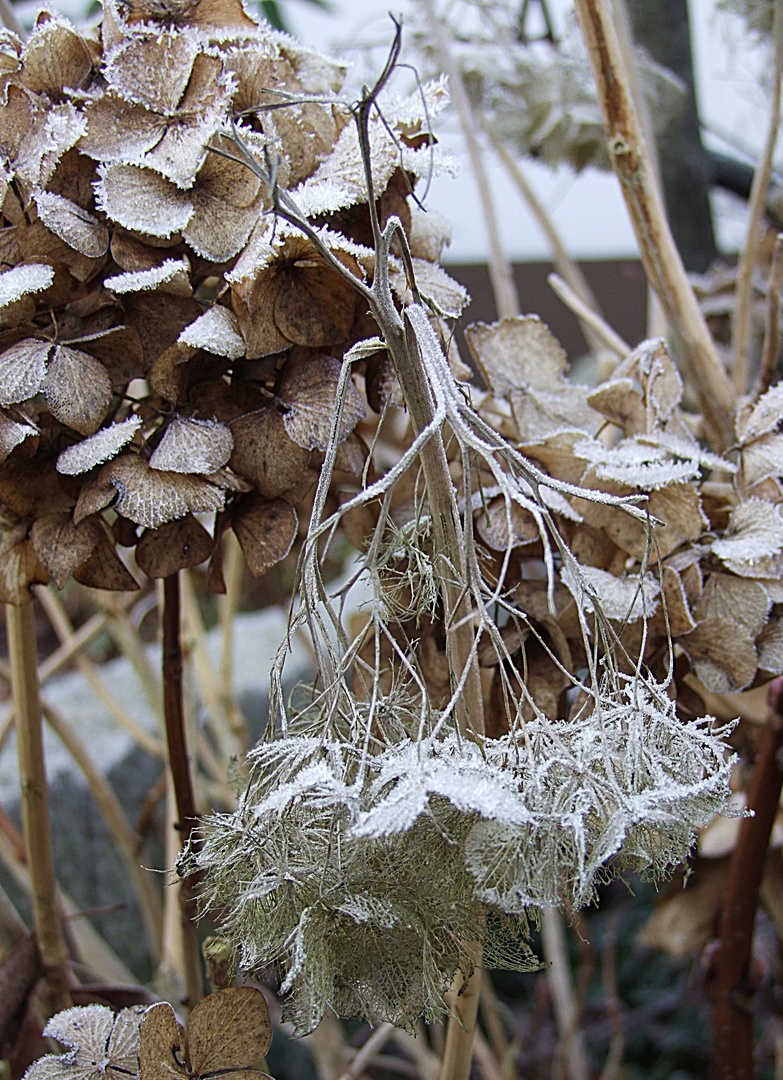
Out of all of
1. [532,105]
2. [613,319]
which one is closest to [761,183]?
[532,105]

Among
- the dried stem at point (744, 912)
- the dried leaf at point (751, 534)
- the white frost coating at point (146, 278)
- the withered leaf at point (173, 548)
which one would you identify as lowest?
the dried stem at point (744, 912)

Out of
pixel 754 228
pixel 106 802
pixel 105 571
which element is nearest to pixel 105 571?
pixel 105 571

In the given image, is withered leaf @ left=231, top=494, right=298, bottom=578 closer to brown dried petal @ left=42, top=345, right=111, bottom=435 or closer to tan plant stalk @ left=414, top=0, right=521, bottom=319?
brown dried petal @ left=42, top=345, right=111, bottom=435

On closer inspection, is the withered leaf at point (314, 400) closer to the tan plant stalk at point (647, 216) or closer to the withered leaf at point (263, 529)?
the withered leaf at point (263, 529)

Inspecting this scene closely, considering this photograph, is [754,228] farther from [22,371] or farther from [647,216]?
[22,371]

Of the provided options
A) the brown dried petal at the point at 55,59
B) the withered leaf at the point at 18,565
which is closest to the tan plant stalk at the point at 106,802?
the withered leaf at the point at 18,565

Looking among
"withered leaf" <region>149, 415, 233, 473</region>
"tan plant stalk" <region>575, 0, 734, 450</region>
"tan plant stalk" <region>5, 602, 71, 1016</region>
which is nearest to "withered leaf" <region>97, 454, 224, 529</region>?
"withered leaf" <region>149, 415, 233, 473</region>

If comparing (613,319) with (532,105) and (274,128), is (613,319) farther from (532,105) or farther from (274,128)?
(274,128)
